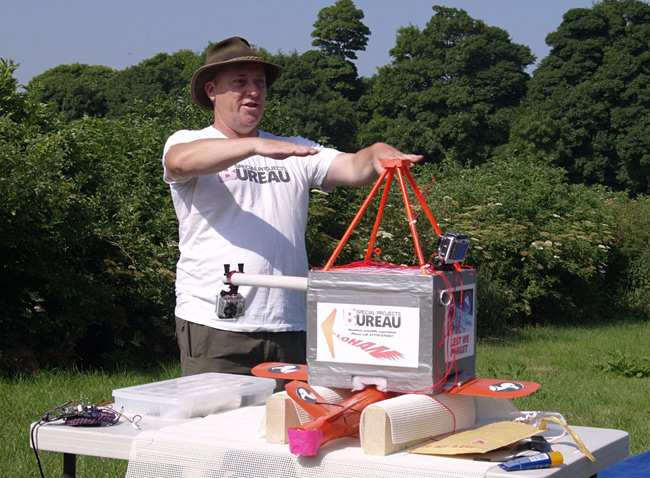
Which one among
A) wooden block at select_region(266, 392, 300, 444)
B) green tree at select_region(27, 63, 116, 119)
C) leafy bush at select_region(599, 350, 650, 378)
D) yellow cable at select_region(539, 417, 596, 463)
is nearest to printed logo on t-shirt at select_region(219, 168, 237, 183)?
wooden block at select_region(266, 392, 300, 444)

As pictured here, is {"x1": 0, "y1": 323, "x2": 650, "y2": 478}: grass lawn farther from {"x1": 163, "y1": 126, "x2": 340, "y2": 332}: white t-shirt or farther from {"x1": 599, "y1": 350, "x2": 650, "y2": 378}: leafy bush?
{"x1": 163, "y1": 126, "x2": 340, "y2": 332}: white t-shirt

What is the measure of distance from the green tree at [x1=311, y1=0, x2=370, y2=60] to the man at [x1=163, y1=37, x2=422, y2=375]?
43869 millimetres

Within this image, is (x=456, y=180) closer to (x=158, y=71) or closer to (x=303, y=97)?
(x=303, y=97)

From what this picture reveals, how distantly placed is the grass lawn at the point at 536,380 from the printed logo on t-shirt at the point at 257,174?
227 cm

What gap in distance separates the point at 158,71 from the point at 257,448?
44.4 meters

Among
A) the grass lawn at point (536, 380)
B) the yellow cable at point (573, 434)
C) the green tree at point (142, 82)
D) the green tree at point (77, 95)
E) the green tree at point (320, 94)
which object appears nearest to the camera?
the yellow cable at point (573, 434)

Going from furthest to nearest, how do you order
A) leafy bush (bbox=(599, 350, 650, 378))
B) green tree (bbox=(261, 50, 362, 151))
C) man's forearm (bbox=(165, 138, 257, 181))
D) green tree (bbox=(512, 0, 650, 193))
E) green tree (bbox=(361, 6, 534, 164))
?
green tree (bbox=(361, 6, 534, 164))
green tree (bbox=(261, 50, 362, 151))
green tree (bbox=(512, 0, 650, 193))
leafy bush (bbox=(599, 350, 650, 378))
man's forearm (bbox=(165, 138, 257, 181))

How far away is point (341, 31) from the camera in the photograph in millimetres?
46781

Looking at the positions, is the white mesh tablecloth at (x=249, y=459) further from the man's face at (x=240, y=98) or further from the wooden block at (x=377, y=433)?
the man's face at (x=240, y=98)


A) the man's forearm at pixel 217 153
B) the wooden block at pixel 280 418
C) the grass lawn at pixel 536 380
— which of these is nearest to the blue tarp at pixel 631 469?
the grass lawn at pixel 536 380

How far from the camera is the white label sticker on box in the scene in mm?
2123

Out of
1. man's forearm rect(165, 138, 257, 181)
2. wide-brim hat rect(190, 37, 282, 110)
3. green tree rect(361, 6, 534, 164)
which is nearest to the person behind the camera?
man's forearm rect(165, 138, 257, 181)

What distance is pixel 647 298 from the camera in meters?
14.5

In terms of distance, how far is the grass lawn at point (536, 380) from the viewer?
4.90 metres
